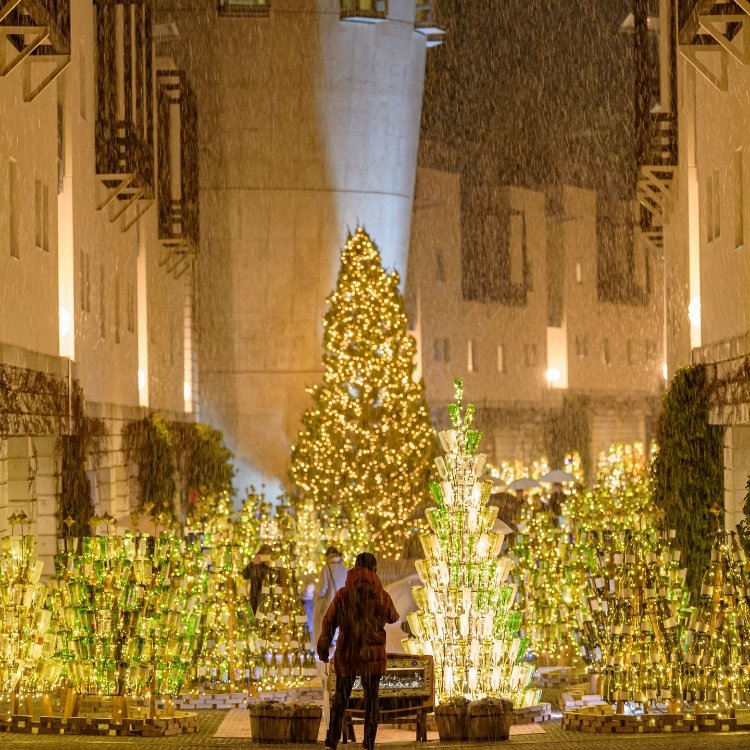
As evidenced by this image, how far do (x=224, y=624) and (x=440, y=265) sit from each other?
34.3m

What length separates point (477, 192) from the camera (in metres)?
52.4

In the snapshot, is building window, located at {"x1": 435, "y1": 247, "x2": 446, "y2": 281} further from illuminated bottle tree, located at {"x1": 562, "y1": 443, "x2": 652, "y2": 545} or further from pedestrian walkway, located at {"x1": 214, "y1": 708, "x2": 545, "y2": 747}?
pedestrian walkway, located at {"x1": 214, "y1": 708, "x2": 545, "y2": 747}

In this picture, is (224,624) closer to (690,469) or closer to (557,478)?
(690,469)

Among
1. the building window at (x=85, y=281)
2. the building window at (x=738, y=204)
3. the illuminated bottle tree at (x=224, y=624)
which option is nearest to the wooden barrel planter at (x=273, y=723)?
the illuminated bottle tree at (x=224, y=624)

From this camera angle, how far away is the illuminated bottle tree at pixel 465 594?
14.1 meters

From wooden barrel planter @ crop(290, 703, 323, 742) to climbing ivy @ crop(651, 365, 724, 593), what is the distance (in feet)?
29.6

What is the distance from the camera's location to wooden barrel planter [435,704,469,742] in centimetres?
1283

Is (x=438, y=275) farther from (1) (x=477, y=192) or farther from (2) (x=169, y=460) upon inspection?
(2) (x=169, y=460)

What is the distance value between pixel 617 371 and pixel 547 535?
4015 centimetres

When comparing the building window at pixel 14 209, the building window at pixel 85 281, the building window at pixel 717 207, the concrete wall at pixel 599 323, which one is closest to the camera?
the building window at pixel 14 209

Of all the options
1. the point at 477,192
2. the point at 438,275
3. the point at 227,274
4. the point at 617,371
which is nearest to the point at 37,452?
the point at 227,274

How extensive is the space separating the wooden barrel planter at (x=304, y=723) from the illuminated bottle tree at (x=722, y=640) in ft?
9.76

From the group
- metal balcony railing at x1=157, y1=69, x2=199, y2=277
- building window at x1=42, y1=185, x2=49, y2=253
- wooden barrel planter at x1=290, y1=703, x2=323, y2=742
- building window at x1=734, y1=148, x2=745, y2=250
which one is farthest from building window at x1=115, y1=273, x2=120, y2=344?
wooden barrel planter at x1=290, y1=703, x2=323, y2=742

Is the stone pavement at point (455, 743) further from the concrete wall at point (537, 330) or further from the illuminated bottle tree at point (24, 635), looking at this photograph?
the concrete wall at point (537, 330)
